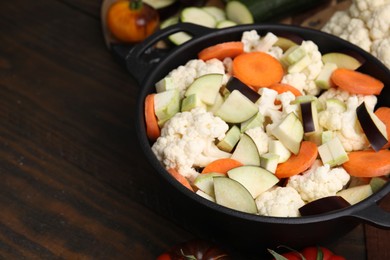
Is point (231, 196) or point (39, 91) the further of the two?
point (39, 91)

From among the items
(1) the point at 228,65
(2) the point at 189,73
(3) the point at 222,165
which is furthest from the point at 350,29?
(3) the point at 222,165

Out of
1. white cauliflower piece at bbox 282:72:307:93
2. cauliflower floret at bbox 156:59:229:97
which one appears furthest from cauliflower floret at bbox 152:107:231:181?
white cauliflower piece at bbox 282:72:307:93

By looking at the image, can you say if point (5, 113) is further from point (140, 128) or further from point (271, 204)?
point (271, 204)

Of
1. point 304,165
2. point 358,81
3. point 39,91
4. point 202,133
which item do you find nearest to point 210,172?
point 202,133

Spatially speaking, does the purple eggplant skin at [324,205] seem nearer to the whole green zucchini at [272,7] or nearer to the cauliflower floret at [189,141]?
the cauliflower floret at [189,141]

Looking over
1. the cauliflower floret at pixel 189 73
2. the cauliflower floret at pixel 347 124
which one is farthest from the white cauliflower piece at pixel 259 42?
the cauliflower floret at pixel 347 124
